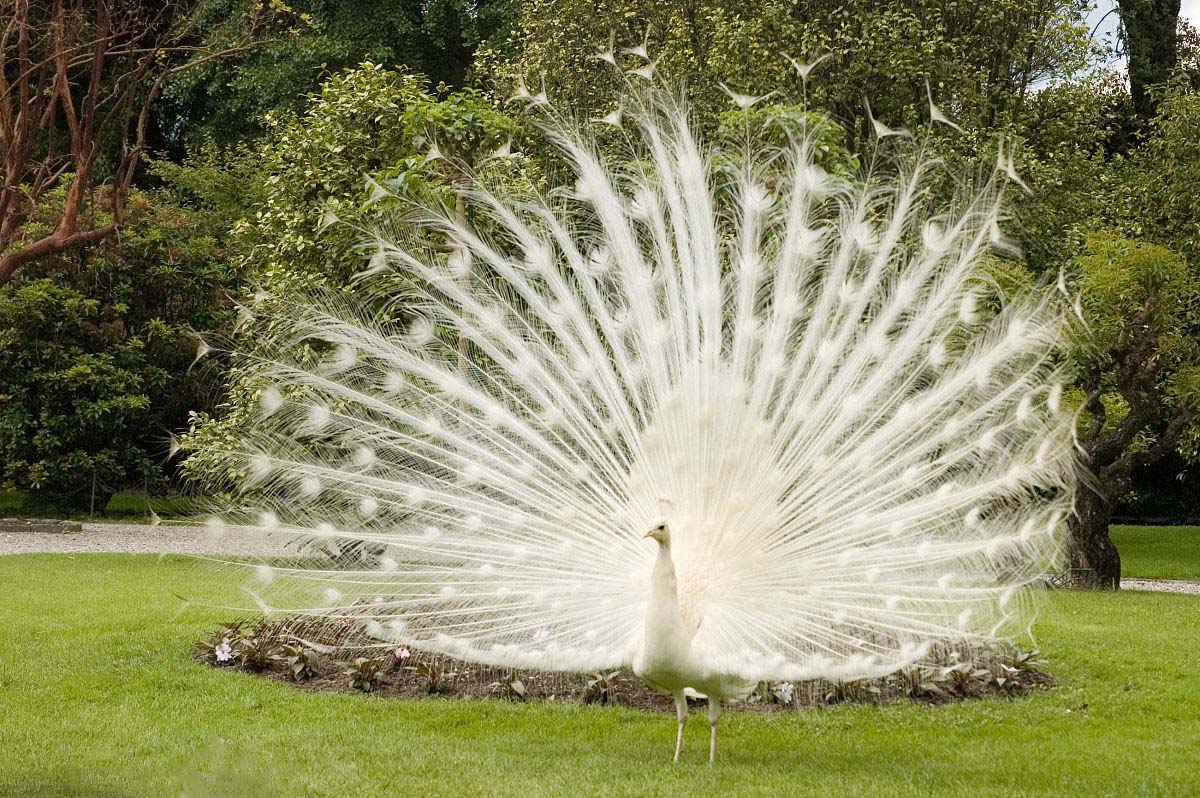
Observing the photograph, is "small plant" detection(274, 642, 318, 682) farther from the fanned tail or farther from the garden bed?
the fanned tail

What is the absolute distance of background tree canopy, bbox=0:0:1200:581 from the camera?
10875mm

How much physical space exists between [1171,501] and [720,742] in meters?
18.8

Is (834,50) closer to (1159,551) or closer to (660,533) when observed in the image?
(1159,551)

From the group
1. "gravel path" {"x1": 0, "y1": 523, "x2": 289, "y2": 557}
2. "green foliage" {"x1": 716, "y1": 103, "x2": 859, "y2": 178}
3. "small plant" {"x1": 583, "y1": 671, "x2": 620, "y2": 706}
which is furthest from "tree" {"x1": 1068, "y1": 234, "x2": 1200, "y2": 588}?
"gravel path" {"x1": 0, "y1": 523, "x2": 289, "y2": 557}

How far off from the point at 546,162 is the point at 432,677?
533 cm

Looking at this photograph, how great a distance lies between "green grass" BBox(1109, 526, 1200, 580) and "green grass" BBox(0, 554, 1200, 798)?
8857 mm

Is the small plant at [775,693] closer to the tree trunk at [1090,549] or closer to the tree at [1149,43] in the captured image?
the tree trunk at [1090,549]

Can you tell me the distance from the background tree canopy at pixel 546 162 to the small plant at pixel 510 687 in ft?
8.57

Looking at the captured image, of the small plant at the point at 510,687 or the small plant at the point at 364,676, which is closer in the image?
the small plant at the point at 510,687

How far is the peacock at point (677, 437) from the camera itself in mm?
5340

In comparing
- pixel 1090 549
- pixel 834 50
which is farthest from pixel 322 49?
pixel 1090 549

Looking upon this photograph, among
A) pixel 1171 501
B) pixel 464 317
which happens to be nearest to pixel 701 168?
pixel 464 317

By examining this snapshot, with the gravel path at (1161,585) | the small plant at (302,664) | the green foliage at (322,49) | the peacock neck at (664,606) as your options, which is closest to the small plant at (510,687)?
the small plant at (302,664)

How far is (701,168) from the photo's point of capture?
6.25 metres
